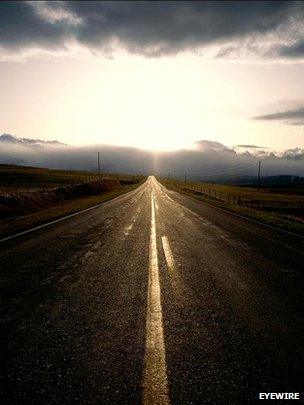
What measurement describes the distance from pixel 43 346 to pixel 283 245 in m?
9.01

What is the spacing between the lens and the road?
332 centimetres

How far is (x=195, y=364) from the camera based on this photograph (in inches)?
146

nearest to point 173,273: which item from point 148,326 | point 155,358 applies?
point 148,326

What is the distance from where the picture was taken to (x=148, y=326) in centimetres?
465

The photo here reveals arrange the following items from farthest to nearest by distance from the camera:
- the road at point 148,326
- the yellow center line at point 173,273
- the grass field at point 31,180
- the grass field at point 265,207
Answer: the grass field at point 31,180 < the grass field at point 265,207 < the yellow center line at point 173,273 < the road at point 148,326

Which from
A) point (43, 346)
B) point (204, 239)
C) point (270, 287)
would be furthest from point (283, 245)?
point (43, 346)

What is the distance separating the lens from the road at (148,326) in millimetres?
3316

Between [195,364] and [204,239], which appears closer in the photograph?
[195,364]

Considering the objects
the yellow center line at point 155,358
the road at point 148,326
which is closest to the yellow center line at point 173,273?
the road at point 148,326

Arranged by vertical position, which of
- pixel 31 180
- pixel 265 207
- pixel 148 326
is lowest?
pixel 265 207

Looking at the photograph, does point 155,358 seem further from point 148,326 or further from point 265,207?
point 265,207

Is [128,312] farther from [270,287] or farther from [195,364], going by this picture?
[270,287]

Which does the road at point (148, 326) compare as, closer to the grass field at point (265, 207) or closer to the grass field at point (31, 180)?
the grass field at point (265, 207)

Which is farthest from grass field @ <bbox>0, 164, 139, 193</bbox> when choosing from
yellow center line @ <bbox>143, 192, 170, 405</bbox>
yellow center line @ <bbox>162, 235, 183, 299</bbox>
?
yellow center line @ <bbox>143, 192, 170, 405</bbox>
